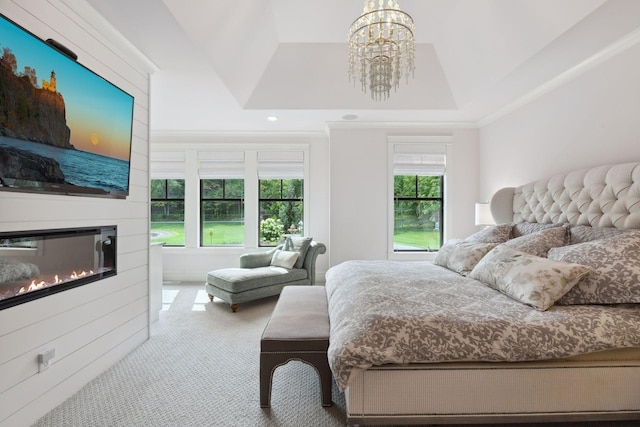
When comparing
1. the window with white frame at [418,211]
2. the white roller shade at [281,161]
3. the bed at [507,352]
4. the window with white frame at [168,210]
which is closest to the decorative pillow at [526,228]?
the bed at [507,352]

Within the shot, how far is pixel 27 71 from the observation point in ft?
5.12

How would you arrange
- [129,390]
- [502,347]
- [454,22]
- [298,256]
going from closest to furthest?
[502,347] < [129,390] < [454,22] < [298,256]

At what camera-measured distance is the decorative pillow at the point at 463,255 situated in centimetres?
266

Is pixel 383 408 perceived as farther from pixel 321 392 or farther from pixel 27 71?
pixel 27 71

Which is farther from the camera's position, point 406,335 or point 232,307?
point 232,307

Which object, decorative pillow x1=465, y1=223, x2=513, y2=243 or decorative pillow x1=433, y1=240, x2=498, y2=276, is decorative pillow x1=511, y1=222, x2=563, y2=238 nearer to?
decorative pillow x1=465, y1=223, x2=513, y2=243

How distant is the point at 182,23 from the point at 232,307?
289 centimetres

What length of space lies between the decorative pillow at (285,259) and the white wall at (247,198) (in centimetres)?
92

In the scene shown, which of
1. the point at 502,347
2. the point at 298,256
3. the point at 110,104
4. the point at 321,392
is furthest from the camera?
the point at 298,256

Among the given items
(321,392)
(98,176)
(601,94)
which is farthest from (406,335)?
(601,94)

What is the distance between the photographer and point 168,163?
16.8 ft

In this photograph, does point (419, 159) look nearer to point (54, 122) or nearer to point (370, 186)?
point (370, 186)

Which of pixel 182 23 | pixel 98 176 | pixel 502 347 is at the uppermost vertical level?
pixel 182 23

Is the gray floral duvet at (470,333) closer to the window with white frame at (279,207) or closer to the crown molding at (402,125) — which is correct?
the crown molding at (402,125)
